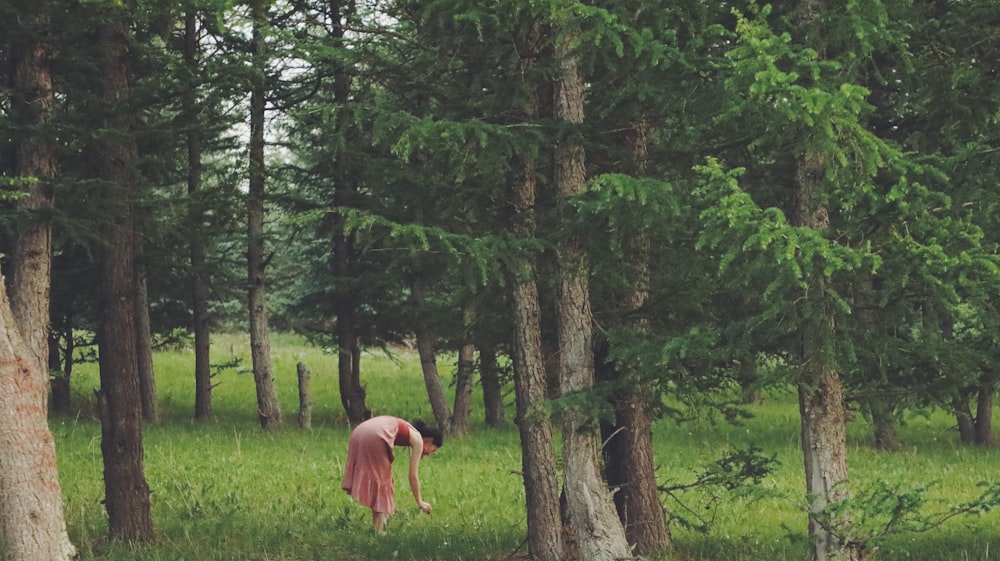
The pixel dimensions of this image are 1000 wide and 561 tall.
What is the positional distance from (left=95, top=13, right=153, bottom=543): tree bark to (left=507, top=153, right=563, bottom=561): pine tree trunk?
397cm

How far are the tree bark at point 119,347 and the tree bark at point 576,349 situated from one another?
441 cm

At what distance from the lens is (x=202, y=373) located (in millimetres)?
24031

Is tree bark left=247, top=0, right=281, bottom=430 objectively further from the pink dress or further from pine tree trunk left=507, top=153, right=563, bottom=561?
pine tree trunk left=507, top=153, right=563, bottom=561

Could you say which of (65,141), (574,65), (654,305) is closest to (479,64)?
(574,65)

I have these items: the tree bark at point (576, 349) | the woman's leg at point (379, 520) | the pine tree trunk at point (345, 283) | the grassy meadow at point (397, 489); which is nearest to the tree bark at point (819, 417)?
the grassy meadow at point (397, 489)

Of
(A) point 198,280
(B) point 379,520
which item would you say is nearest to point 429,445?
(B) point 379,520

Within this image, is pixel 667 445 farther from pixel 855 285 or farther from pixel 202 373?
pixel 855 285

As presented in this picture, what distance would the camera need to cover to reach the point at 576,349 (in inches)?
397

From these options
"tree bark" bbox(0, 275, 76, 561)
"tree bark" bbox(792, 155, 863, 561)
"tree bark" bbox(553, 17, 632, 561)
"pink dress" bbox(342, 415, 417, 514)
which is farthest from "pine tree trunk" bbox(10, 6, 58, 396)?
"tree bark" bbox(792, 155, 863, 561)

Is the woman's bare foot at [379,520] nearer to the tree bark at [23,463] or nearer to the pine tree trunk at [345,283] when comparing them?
the tree bark at [23,463]

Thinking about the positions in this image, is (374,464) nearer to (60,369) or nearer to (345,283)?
(345,283)

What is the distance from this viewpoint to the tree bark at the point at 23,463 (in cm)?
855

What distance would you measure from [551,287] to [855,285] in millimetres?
2887

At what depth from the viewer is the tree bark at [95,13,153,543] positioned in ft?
38.9
